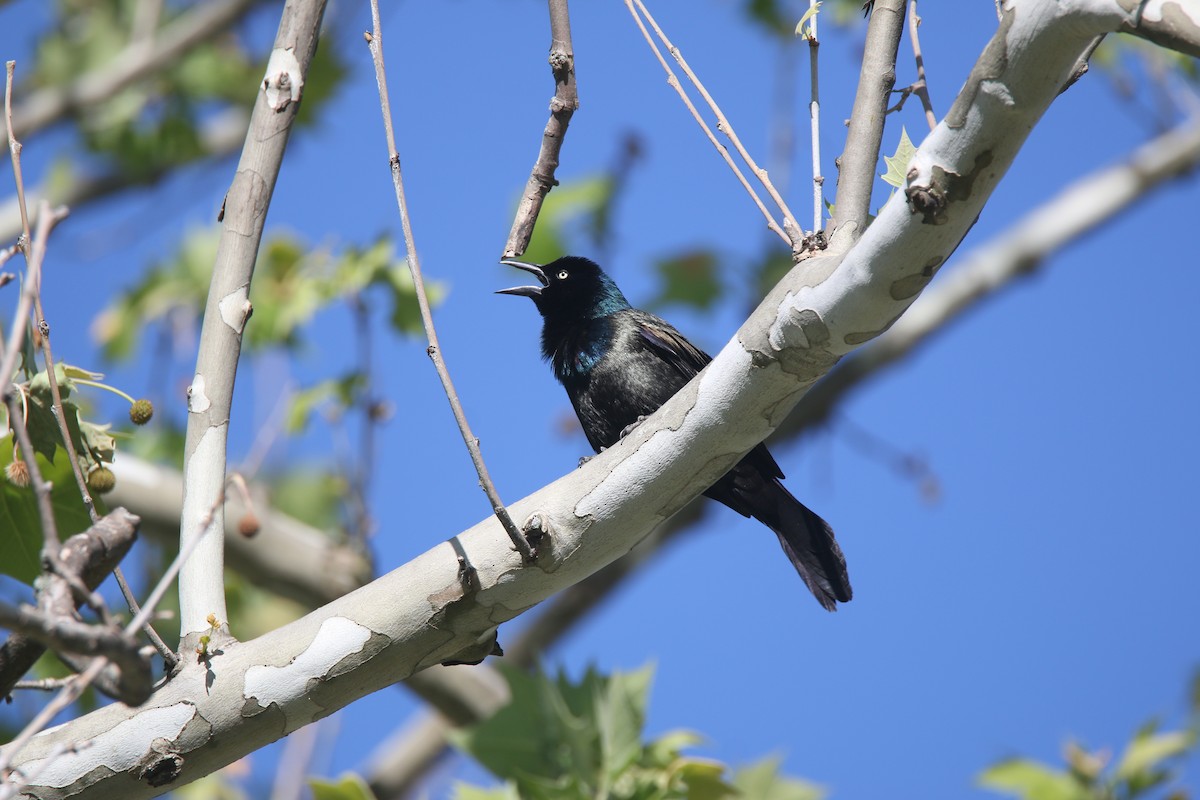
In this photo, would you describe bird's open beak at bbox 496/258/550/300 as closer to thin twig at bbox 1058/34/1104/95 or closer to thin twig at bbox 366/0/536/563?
thin twig at bbox 366/0/536/563

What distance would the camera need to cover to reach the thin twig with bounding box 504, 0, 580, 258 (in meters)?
2.45

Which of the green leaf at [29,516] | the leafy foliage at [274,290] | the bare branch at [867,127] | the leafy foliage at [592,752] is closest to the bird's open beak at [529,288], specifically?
the leafy foliage at [274,290]

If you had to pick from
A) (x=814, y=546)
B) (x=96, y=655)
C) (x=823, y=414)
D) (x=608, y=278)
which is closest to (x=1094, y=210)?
(x=823, y=414)

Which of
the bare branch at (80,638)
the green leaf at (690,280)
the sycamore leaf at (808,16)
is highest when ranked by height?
the green leaf at (690,280)

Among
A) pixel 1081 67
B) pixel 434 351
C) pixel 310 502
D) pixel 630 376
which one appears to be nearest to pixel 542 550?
pixel 434 351

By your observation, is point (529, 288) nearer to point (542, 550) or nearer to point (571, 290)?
point (571, 290)

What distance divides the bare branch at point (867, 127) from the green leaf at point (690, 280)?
428 centimetres

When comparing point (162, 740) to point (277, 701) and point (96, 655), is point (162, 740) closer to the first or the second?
point (277, 701)

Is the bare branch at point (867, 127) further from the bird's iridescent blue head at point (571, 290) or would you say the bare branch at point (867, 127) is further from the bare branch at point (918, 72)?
the bird's iridescent blue head at point (571, 290)

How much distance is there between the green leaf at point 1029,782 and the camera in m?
4.15

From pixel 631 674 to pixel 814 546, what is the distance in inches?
33.8

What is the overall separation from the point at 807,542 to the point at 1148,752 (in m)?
1.36

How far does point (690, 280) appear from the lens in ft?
22.7

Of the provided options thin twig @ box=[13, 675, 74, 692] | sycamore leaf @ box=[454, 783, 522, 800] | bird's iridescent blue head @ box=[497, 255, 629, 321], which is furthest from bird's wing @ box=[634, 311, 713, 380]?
thin twig @ box=[13, 675, 74, 692]
